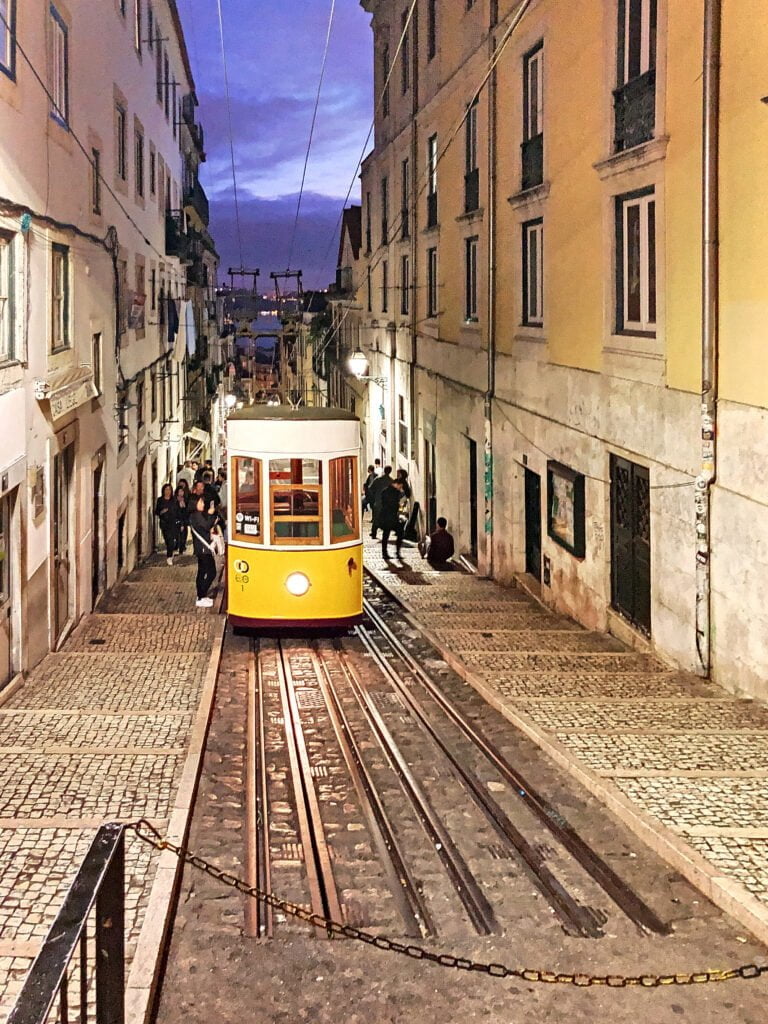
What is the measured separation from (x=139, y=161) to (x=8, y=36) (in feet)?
44.1

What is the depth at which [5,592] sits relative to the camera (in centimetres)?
1025

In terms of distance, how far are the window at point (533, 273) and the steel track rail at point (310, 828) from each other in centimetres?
833

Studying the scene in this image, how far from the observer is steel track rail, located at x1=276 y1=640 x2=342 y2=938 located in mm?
5754

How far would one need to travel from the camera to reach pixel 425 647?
12469 mm

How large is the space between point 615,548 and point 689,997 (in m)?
8.40

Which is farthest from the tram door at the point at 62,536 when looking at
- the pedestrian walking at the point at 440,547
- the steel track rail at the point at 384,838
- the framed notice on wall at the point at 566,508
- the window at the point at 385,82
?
the window at the point at 385,82

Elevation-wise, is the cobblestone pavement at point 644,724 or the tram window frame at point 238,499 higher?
the tram window frame at point 238,499

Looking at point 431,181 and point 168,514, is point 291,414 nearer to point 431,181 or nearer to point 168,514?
point 168,514

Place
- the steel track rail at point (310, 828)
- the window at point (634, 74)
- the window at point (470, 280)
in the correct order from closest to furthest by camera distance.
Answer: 1. the steel track rail at point (310, 828)
2. the window at point (634, 74)
3. the window at point (470, 280)

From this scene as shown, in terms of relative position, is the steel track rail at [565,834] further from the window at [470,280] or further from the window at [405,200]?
the window at [405,200]

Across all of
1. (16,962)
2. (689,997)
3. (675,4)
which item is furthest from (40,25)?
(689,997)

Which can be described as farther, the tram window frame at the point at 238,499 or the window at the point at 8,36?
the tram window frame at the point at 238,499

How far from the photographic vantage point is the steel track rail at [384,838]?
5.54 m

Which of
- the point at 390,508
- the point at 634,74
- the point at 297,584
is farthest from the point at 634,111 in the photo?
the point at 390,508
